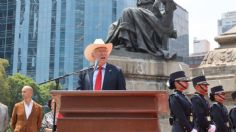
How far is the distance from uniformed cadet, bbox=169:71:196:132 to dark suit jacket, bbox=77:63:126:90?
1.16 m

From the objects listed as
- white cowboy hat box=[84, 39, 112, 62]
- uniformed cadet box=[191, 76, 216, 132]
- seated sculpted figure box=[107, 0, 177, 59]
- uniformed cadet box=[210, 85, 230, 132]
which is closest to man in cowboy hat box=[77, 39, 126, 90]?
white cowboy hat box=[84, 39, 112, 62]

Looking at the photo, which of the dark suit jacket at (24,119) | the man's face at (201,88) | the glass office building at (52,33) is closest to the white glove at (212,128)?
the man's face at (201,88)

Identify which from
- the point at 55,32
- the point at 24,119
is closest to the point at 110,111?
the point at 24,119

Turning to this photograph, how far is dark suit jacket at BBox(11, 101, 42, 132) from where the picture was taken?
759cm

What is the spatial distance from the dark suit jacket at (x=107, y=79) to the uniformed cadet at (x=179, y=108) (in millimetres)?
1161

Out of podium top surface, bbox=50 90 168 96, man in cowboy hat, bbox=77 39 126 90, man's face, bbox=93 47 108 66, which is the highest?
man's face, bbox=93 47 108 66

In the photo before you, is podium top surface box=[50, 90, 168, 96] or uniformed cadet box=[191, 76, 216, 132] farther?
uniformed cadet box=[191, 76, 216, 132]

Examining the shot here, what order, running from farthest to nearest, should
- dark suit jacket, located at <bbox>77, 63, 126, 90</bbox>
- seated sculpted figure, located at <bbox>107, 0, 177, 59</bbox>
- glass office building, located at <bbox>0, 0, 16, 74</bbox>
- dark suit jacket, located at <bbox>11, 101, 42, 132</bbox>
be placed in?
glass office building, located at <bbox>0, 0, 16, 74</bbox>, seated sculpted figure, located at <bbox>107, 0, 177, 59</bbox>, dark suit jacket, located at <bbox>11, 101, 42, 132</bbox>, dark suit jacket, located at <bbox>77, 63, 126, 90</bbox>

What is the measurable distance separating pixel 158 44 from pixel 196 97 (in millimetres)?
5990

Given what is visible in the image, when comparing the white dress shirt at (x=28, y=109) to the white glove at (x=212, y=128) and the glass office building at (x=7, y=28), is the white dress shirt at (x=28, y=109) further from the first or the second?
the glass office building at (x=7, y=28)

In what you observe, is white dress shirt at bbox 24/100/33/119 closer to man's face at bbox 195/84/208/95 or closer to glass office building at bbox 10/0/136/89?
man's face at bbox 195/84/208/95

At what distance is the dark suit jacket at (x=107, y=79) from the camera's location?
210 inches

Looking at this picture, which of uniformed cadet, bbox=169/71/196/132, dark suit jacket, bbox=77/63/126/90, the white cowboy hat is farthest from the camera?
A: uniformed cadet, bbox=169/71/196/132

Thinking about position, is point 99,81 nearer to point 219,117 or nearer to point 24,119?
point 24,119
